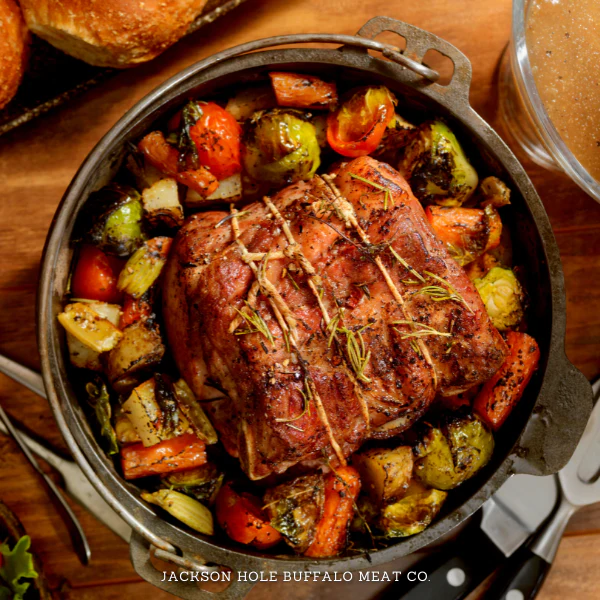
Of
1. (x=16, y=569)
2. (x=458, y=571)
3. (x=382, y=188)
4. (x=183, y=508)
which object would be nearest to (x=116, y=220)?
(x=382, y=188)

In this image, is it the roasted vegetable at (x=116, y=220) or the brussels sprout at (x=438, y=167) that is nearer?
the roasted vegetable at (x=116, y=220)

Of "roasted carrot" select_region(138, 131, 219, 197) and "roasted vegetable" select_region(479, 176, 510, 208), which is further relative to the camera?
"roasted vegetable" select_region(479, 176, 510, 208)

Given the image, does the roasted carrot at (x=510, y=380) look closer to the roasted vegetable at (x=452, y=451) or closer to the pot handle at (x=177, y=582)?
the roasted vegetable at (x=452, y=451)

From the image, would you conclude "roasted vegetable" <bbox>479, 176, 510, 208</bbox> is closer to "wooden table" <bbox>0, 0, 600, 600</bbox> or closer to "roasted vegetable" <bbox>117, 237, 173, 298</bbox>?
"wooden table" <bbox>0, 0, 600, 600</bbox>

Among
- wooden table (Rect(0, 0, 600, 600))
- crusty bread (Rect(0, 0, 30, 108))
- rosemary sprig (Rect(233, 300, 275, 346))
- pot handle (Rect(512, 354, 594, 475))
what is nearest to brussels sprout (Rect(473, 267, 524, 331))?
pot handle (Rect(512, 354, 594, 475))

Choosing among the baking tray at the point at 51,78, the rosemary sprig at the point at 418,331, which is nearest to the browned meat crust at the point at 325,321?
the rosemary sprig at the point at 418,331

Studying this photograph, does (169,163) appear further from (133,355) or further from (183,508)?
(183,508)
